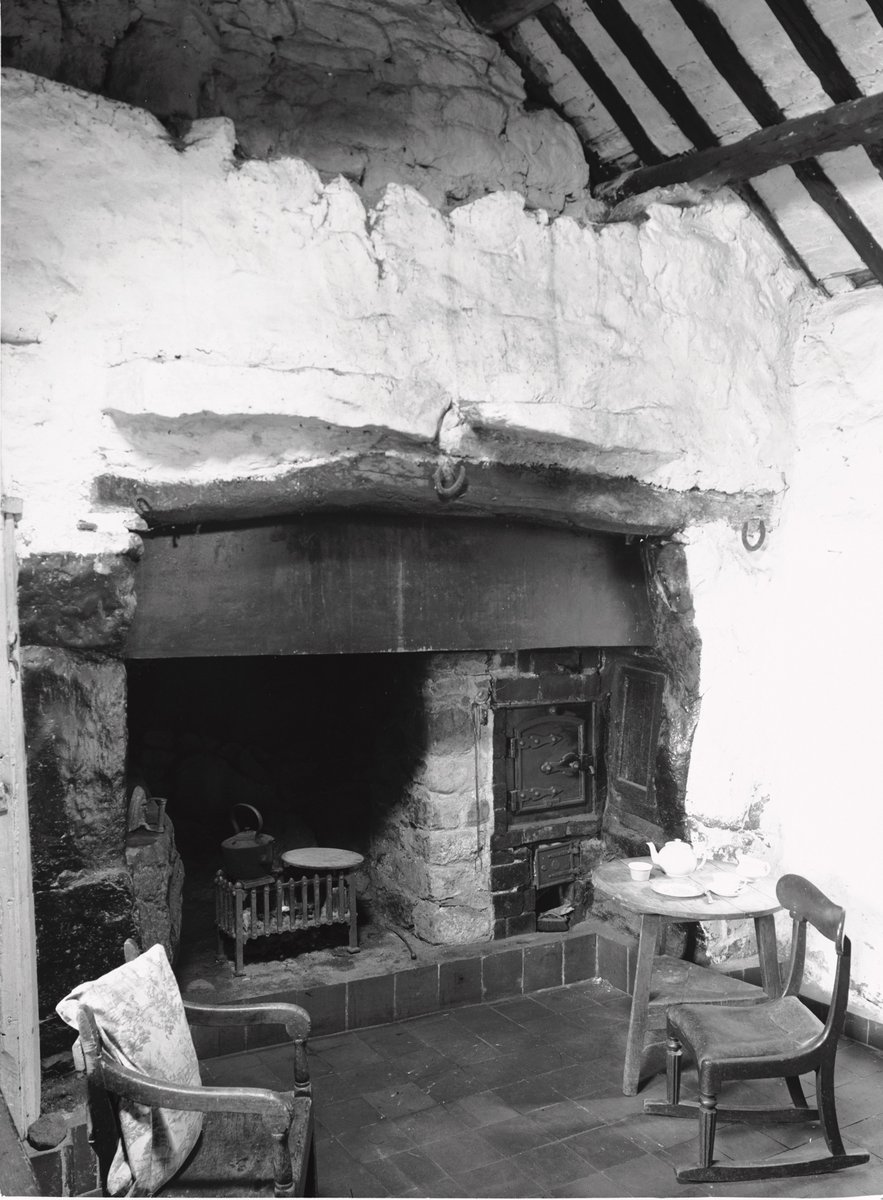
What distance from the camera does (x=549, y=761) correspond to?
468cm

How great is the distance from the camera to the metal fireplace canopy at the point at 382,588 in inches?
137

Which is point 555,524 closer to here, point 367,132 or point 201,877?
point 367,132

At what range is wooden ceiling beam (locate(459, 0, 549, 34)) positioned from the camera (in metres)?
3.73

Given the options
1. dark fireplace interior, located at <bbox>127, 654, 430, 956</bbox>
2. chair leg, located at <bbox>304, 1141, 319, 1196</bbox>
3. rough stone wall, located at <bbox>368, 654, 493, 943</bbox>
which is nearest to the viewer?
chair leg, located at <bbox>304, 1141, 319, 1196</bbox>

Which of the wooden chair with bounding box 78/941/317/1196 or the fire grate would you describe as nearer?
the wooden chair with bounding box 78/941/317/1196

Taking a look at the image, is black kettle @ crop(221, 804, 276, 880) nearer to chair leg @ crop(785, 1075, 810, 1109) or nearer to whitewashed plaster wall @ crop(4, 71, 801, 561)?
whitewashed plaster wall @ crop(4, 71, 801, 561)

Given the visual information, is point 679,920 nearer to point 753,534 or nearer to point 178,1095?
point 753,534

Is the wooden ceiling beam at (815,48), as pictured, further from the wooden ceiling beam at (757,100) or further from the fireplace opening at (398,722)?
the fireplace opening at (398,722)

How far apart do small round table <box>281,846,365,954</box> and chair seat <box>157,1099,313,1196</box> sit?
63.9 inches

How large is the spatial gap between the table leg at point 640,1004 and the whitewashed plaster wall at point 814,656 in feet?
3.38

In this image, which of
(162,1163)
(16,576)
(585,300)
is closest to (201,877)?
(16,576)

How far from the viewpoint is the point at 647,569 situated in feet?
14.9

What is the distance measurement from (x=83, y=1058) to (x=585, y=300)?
10.3 ft

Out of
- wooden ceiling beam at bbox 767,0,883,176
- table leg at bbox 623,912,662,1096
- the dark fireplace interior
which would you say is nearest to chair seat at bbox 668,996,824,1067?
table leg at bbox 623,912,662,1096
